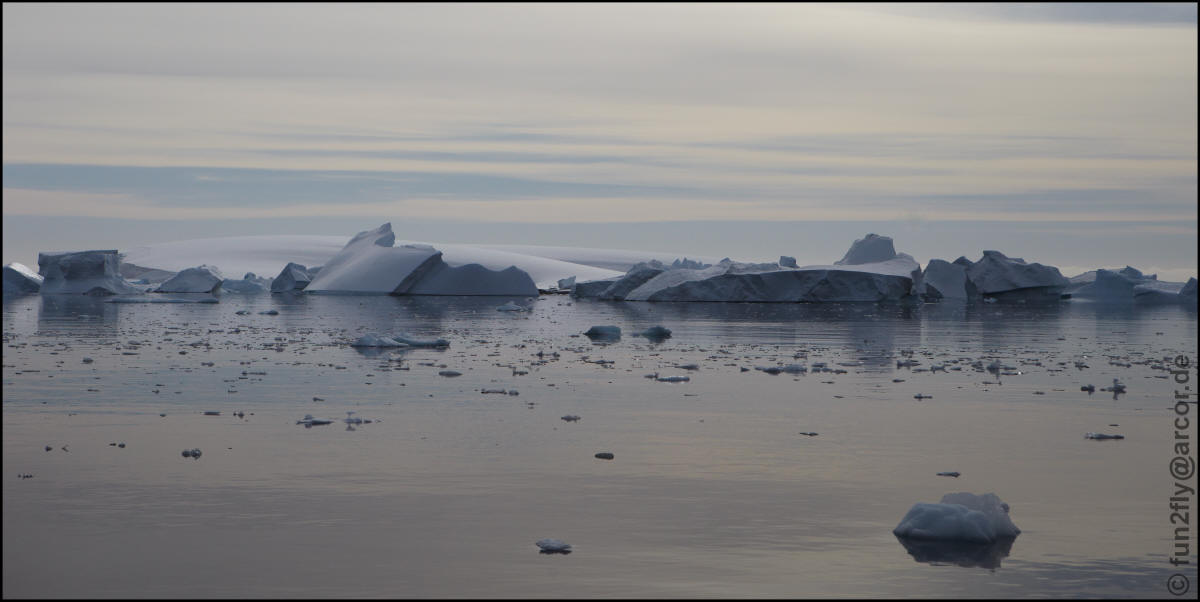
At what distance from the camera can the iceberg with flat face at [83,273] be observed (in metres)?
40.8

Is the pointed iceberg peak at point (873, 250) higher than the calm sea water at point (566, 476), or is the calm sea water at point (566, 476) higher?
the pointed iceberg peak at point (873, 250)

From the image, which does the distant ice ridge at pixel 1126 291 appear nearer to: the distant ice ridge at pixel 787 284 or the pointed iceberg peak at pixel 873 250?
the pointed iceberg peak at pixel 873 250

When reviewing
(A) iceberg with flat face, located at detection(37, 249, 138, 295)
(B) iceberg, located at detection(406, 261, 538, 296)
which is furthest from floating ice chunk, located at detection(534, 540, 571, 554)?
(A) iceberg with flat face, located at detection(37, 249, 138, 295)

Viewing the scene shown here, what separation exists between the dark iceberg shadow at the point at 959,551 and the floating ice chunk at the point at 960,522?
27 mm

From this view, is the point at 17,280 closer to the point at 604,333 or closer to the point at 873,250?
the point at 873,250

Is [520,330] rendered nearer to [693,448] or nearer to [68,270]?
[693,448]

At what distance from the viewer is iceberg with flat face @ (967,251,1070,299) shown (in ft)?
131

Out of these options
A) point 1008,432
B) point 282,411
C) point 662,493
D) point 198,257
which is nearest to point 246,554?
point 662,493

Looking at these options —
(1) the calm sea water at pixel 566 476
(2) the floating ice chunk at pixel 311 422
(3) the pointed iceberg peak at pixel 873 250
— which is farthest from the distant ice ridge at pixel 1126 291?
(2) the floating ice chunk at pixel 311 422

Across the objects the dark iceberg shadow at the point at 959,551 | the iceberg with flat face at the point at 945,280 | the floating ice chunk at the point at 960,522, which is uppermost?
the iceberg with flat face at the point at 945,280

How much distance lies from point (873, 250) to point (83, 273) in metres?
26.9

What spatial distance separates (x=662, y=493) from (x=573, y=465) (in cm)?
93

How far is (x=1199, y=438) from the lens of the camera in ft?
27.6

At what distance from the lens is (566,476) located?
6801 millimetres
